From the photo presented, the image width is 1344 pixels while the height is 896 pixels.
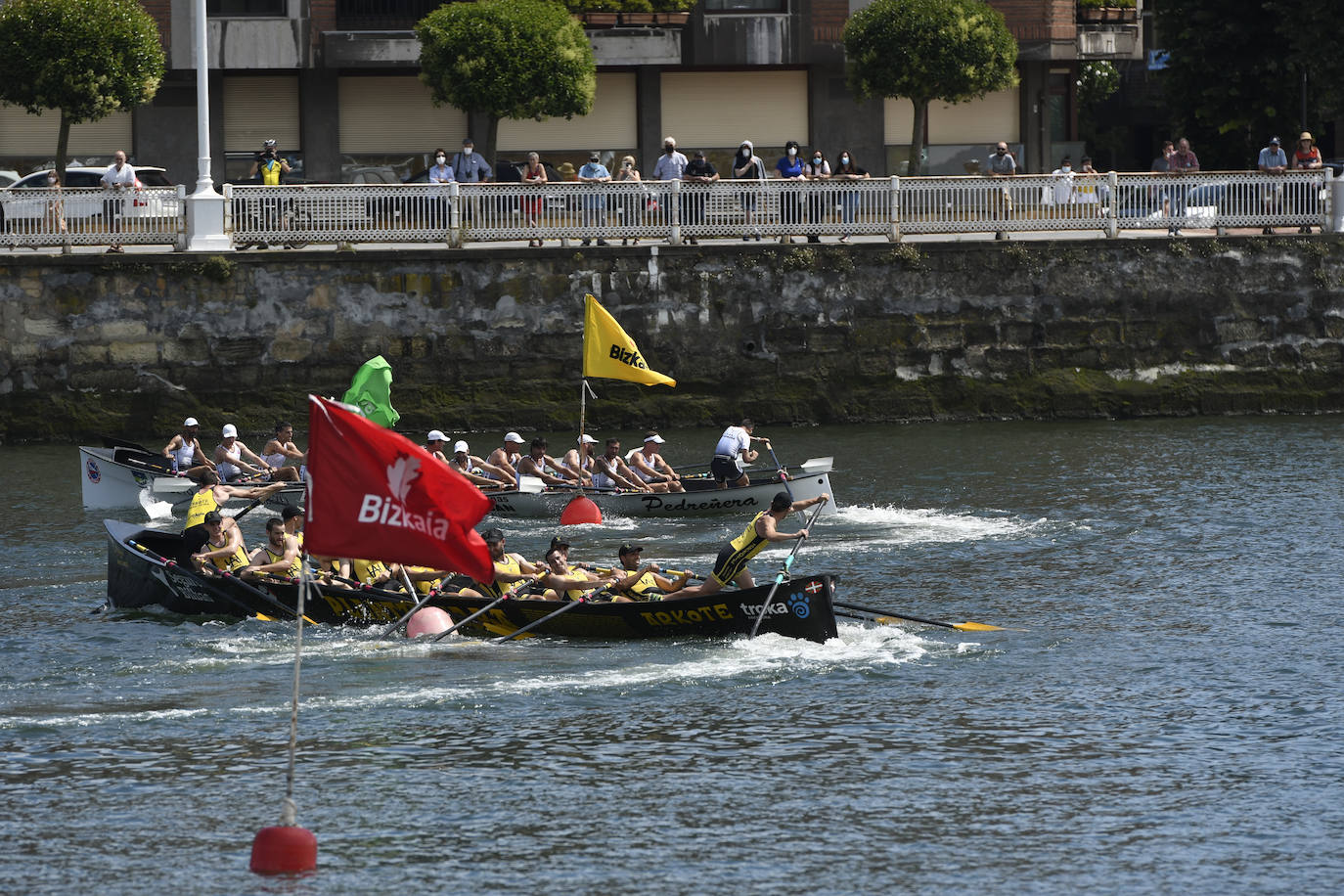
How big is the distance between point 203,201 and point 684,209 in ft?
28.5

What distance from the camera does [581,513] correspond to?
28641mm

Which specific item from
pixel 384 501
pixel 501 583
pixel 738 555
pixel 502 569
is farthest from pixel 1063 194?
pixel 384 501

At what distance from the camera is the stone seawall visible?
3450 cm

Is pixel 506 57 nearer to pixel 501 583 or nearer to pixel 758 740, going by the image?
pixel 501 583

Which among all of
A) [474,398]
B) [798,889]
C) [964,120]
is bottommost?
[798,889]

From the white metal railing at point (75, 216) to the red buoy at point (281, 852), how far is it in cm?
2225

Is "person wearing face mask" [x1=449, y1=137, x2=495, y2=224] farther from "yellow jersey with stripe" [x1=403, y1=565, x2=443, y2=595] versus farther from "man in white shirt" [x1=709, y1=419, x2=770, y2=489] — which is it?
"yellow jersey with stripe" [x1=403, y1=565, x2=443, y2=595]

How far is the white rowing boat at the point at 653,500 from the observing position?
94.5 feet

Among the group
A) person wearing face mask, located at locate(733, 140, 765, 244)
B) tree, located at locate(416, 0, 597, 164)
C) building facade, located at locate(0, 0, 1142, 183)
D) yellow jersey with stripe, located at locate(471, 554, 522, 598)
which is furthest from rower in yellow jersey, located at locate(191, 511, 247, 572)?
building facade, located at locate(0, 0, 1142, 183)

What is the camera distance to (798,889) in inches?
529

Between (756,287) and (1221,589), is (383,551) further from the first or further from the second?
(756,287)

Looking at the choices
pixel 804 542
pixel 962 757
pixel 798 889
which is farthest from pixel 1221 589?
pixel 798 889

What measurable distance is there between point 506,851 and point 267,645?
7.27m

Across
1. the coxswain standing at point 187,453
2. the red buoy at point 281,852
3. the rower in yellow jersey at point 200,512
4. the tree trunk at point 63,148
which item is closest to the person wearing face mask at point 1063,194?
the coxswain standing at point 187,453
